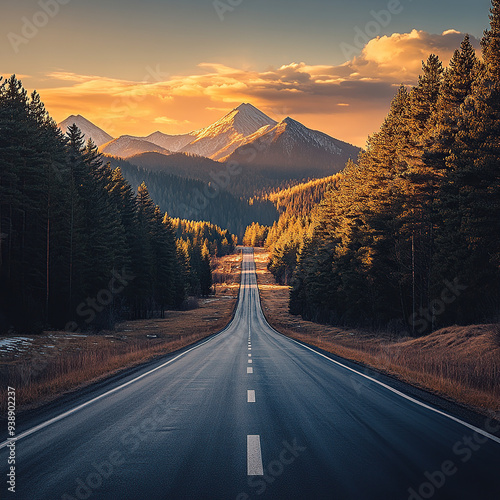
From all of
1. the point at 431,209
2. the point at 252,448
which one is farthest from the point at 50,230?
the point at 252,448

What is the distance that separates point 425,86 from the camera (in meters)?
35.0

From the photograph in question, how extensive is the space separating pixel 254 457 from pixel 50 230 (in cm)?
3762

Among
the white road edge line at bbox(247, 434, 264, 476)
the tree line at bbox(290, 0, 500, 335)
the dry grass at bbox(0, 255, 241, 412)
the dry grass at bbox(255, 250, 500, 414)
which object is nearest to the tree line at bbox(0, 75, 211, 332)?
the dry grass at bbox(0, 255, 241, 412)

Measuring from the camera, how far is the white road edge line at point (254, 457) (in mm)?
5754

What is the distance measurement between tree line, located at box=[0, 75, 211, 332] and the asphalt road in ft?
82.7

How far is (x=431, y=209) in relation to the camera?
99.5 ft

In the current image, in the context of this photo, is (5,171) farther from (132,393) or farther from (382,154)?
(382,154)

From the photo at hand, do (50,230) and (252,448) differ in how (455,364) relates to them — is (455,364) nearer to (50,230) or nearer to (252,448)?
(252,448)

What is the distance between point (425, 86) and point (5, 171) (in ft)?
108

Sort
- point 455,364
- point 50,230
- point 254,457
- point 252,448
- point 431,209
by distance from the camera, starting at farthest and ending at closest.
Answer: point 50,230, point 431,209, point 455,364, point 252,448, point 254,457

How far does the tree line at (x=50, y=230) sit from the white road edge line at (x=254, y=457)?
2804cm

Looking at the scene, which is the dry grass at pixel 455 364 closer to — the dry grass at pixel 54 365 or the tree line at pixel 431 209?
the tree line at pixel 431 209

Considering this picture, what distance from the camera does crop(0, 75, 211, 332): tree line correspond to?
33625 mm

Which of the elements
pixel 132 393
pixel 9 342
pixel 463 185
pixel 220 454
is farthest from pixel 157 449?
pixel 463 185
